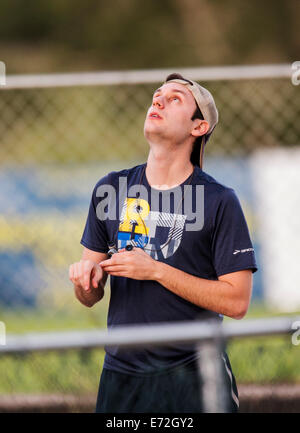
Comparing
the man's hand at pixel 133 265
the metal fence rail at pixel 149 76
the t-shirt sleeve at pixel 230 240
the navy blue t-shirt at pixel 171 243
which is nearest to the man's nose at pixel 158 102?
the navy blue t-shirt at pixel 171 243

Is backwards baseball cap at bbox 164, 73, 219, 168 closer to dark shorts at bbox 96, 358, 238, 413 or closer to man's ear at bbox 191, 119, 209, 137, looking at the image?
man's ear at bbox 191, 119, 209, 137

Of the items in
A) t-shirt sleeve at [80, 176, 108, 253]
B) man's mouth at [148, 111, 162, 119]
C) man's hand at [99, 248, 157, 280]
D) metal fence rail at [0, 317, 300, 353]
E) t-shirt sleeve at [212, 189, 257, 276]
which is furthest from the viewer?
t-shirt sleeve at [80, 176, 108, 253]

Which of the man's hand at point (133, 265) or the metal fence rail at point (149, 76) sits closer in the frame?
the man's hand at point (133, 265)

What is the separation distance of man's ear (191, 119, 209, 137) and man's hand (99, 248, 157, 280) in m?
0.52

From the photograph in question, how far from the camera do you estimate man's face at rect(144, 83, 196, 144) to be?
2244mm

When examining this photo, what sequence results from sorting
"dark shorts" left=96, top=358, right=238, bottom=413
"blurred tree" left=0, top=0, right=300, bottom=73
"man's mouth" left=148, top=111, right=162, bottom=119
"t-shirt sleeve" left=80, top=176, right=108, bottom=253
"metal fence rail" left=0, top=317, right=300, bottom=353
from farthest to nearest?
"blurred tree" left=0, top=0, right=300, bottom=73 → "t-shirt sleeve" left=80, top=176, right=108, bottom=253 → "man's mouth" left=148, top=111, right=162, bottom=119 → "dark shorts" left=96, top=358, right=238, bottom=413 → "metal fence rail" left=0, top=317, right=300, bottom=353

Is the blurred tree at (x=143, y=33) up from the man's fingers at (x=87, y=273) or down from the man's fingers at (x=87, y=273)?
up

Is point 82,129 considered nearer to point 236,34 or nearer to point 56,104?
point 56,104

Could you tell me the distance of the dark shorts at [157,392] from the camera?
6.34ft

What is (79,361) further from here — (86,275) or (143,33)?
Result: (143,33)

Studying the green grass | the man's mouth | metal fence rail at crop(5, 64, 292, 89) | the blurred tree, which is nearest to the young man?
the man's mouth

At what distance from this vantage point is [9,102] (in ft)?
33.1

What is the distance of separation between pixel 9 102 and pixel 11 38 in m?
7.90

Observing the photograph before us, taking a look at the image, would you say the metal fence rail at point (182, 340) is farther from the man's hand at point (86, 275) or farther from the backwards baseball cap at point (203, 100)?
the backwards baseball cap at point (203, 100)
